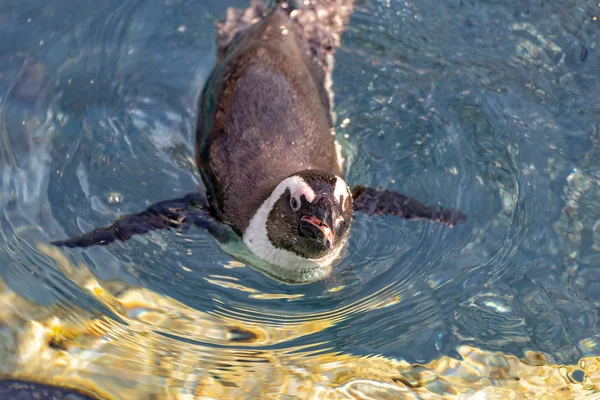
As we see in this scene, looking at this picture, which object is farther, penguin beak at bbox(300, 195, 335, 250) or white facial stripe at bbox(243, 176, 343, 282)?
white facial stripe at bbox(243, 176, 343, 282)

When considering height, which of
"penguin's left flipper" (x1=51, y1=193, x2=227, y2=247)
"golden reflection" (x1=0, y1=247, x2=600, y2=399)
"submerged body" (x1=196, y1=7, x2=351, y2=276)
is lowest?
"golden reflection" (x1=0, y1=247, x2=600, y2=399)

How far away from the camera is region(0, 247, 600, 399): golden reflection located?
11.5 ft

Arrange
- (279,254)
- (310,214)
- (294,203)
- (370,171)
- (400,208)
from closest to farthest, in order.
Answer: (310,214) → (294,203) → (279,254) → (400,208) → (370,171)

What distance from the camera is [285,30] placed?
475 cm

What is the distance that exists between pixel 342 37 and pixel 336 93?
1.70 ft

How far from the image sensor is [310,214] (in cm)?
337

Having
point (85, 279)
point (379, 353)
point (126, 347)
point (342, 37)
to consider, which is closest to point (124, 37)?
point (342, 37)

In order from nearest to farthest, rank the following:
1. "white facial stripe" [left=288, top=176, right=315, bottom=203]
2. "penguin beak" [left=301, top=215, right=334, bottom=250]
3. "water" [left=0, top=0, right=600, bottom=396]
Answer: "penguin beak" [left=301, top=215, right=334, bottom=250] < "white facial stripe" [left=288, top=176, right=315, bottom=203] < "water" [left=0, top=0, right=600, bottom=396]

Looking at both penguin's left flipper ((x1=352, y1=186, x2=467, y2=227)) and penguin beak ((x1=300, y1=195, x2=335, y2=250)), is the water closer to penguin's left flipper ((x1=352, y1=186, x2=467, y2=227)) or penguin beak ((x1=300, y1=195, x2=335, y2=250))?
penguin's left flipper ((x1=352, y1=186, x2=467, y2=227))

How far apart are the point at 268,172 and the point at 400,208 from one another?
791 millimetres

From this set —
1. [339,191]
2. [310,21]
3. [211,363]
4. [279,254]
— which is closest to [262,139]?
[279,254]

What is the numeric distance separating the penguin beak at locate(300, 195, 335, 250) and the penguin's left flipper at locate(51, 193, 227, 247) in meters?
0.90

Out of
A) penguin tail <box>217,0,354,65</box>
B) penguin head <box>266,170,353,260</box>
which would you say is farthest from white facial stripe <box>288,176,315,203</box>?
penguin tail <box>217,0,354,65</box>

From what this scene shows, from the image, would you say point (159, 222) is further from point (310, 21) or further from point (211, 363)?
point (310, 21)
